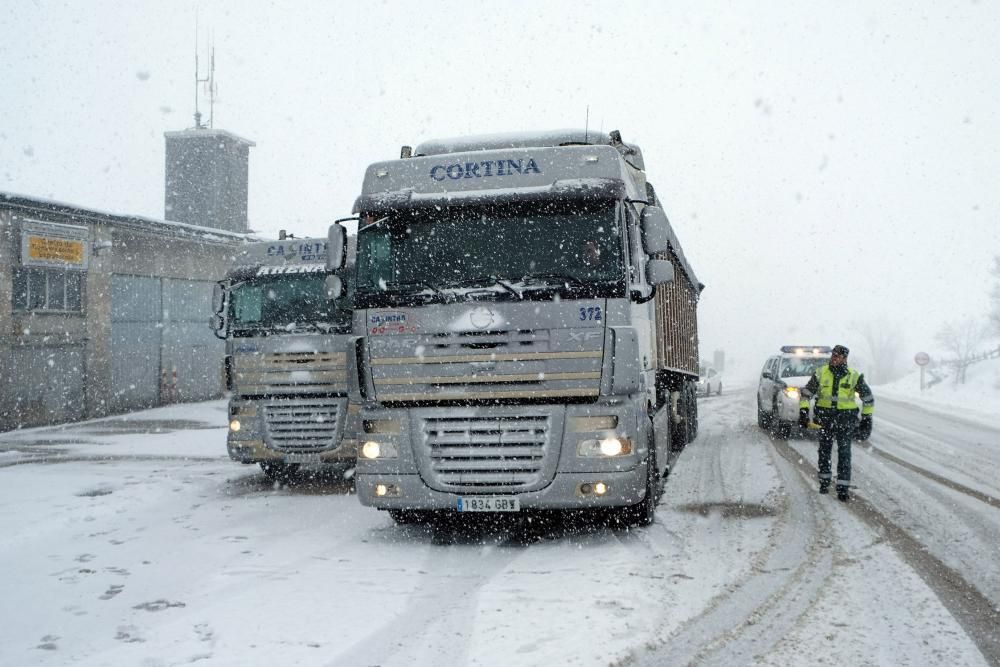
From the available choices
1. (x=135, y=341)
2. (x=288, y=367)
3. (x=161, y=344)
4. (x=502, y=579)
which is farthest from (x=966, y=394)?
(x=502, y=579)

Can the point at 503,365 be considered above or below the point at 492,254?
below

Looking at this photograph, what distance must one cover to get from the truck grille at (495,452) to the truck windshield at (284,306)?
4.01 meters

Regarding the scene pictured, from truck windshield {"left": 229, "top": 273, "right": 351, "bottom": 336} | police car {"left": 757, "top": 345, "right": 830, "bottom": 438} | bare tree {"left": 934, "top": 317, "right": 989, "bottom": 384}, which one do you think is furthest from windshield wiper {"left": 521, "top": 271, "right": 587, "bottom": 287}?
bare tree {"left": 934, "top": 317, "right": 989, "bottom": 384}

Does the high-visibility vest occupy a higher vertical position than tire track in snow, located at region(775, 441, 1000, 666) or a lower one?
higher

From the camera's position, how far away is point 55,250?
2009 centimetres

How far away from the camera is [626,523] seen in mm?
7309

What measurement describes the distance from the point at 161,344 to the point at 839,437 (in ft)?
68.4

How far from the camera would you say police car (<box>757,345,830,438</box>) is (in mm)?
15414

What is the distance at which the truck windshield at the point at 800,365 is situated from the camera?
16.0m

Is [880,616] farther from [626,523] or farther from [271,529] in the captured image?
[271,529]

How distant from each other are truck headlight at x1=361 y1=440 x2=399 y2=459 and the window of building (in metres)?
16.3

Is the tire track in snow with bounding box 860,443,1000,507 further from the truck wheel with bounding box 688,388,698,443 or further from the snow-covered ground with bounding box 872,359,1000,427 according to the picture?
the snow-covered ground with bounding box 872,359,1000,427

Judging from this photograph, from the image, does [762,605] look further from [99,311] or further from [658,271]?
[99,311]

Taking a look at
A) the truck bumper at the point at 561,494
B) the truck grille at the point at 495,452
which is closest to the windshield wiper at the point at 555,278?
A: the truck grille at the point at 495,452
